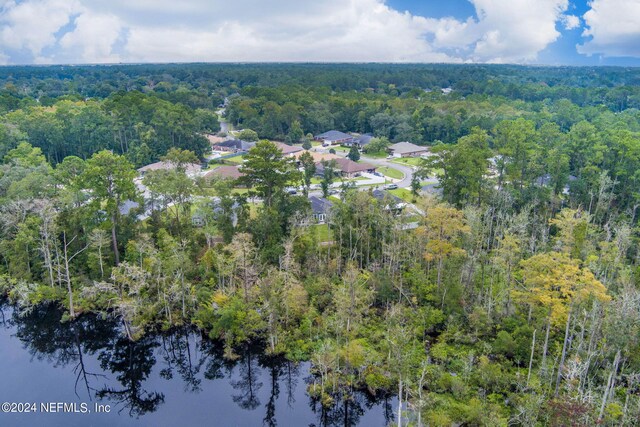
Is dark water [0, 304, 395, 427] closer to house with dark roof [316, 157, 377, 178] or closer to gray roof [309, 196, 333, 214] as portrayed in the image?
gray roof [309, 196, 333, 214]

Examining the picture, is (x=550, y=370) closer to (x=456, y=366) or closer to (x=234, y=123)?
(x=456, y=366)

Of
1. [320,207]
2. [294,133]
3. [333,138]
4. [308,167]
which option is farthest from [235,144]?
[320,207]

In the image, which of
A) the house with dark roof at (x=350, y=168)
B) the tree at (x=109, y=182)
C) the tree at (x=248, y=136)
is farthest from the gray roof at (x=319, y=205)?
the tree at (x=248, y=136)

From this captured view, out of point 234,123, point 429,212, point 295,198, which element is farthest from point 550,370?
point 234,123

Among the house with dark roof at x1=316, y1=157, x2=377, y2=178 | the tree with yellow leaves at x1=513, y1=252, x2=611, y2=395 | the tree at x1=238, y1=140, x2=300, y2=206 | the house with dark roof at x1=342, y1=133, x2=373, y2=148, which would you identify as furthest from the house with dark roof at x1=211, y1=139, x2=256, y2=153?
the tree with yellow leaves at x1=513, y1=252, x2=611, y2=395

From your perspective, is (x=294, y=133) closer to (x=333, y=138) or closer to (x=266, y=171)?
(x=333, y=138)

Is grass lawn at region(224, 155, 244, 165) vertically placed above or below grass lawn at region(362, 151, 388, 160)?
below
